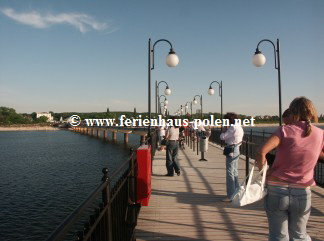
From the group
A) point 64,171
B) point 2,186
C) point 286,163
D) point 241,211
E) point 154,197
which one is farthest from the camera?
point 64,171

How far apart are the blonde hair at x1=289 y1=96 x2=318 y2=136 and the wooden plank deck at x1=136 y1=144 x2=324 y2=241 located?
232cm

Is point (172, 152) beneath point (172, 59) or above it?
beneath

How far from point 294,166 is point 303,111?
511 millimetres

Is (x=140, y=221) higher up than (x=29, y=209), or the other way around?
(x=140, y=221)

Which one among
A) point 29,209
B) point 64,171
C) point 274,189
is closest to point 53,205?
point 29,209

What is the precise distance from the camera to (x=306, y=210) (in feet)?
9.12

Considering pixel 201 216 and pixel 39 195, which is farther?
pixel 39 195

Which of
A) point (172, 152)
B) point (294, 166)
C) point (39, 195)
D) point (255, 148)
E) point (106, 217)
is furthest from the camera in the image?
point (39, 195)

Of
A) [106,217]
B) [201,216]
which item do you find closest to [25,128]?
[201,216]

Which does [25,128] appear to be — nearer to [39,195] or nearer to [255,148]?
[39,195]

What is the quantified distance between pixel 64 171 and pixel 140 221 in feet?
82.9

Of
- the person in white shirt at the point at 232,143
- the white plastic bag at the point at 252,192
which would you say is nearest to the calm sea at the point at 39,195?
the person in white shirt at the point at 232,143

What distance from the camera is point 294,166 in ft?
9.07

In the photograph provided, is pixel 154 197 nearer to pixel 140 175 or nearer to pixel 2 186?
pixel 140 175
